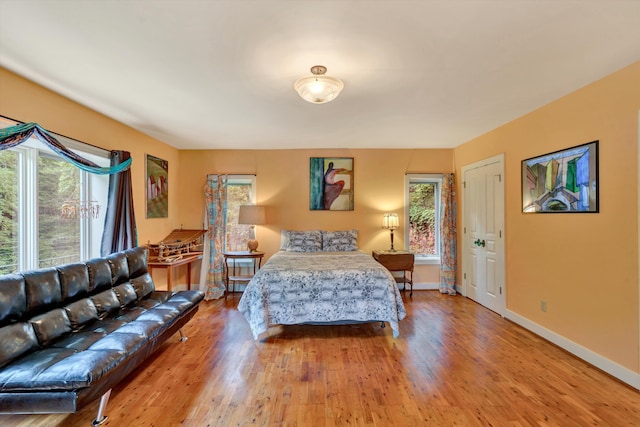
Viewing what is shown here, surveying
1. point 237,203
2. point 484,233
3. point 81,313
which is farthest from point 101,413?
point 484,233

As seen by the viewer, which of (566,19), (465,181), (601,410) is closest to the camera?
(566,19)

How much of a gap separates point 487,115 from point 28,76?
14.6ft

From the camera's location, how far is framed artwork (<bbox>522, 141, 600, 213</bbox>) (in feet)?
8.13

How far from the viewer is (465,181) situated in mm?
4566

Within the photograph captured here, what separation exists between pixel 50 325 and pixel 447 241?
489 cm

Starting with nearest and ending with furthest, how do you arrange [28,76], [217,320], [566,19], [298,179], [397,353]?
1. [566,19]
2. [28,76]
3. [397,353]
4. [217,320]
5. [298,179]

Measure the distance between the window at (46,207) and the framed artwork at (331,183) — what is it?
115 inches

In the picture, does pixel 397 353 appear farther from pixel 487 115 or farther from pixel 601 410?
pixel 487 115

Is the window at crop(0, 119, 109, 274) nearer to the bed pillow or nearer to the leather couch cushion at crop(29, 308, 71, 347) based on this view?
the leather couch cushion at crop(29, 308, 71, 347)

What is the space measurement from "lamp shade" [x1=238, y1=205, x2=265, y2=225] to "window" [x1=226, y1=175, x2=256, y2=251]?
0.39m

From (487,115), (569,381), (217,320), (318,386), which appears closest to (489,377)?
(569,381)

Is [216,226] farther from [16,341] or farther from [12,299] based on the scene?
[16,341]

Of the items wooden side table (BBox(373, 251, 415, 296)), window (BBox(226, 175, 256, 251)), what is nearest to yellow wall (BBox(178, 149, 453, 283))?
window (BBox(226, 175, 256, 251))

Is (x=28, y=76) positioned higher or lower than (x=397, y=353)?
higher
